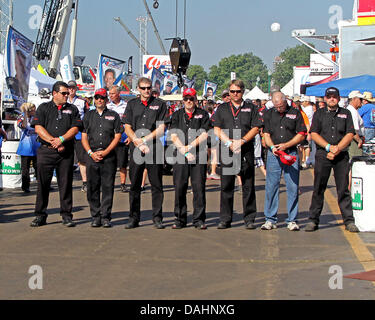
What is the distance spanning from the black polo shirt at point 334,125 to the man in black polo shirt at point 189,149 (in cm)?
162

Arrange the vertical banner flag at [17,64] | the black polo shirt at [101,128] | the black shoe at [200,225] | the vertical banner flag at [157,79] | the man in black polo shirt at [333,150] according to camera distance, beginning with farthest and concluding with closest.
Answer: the vertical banner flag at [157,79] → the vertical banner flag at [17,64] → the black polo shirt at [101,128] → the black shoe at [200,225] → the man in black polo shirt at [333,150]

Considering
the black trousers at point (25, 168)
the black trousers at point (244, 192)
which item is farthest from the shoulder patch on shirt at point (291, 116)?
the black trousers at point (25, 168)

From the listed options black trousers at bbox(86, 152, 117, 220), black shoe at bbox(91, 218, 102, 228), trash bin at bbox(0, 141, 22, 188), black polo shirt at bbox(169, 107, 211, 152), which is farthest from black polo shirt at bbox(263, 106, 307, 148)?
trash bin at bbox(0, 141, 22, 188)

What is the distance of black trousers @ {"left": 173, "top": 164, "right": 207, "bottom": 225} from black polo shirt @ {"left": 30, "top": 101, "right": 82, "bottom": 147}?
1.66m

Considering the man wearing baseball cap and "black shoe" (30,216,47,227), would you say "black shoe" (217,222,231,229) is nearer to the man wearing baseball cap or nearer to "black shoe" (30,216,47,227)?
"black shoe" (30,216,47,227)

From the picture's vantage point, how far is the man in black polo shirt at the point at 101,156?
9.84 meters

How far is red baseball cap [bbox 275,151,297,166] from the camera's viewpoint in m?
9.41

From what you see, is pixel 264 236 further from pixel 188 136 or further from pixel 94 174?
pixel 94 174

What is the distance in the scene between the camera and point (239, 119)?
966 centimetres

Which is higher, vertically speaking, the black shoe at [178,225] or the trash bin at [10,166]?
the trash bin at [10,166]

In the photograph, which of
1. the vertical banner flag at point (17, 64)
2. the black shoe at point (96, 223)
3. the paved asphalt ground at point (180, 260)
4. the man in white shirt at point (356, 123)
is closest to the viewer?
the paved asphalt ground at point (180, 260)

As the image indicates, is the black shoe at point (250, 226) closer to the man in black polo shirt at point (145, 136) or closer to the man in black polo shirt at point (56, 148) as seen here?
the man in black polo shirt at point (145, 136)

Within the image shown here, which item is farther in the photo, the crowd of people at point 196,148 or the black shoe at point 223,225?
the black shoe at point 223,225

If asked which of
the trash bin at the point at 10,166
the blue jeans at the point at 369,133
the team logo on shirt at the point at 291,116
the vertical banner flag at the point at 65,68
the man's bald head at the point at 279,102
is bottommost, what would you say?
the trash bin at the point at 10,166
